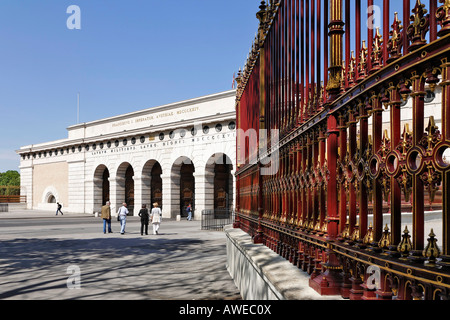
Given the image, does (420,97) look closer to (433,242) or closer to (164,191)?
(433,242)

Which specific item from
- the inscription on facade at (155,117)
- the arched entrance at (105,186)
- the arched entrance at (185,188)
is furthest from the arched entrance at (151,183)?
the arched entrance at (105,186)

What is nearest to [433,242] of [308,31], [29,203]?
[308,31]

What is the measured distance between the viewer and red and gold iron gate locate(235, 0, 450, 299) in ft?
6.20

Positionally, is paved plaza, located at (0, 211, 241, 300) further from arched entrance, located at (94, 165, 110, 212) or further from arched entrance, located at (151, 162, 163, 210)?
arched entrance, located at (94, 165, 110, 212)

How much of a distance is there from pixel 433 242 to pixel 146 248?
1350 cm

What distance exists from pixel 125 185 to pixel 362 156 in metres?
38.7

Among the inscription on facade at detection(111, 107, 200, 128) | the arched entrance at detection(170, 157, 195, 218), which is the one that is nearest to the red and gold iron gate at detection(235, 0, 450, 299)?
the inscription on facade at detection(111, 107, 200, 128)

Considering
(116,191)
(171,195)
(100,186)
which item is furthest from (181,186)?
(100,186)

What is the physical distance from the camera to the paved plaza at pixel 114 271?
7598mm

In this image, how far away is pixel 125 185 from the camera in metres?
39.9

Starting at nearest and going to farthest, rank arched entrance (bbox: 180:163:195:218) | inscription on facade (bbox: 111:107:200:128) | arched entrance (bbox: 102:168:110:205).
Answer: inscription on facade (bbox: 111:107:200:128)
arched entrance (bbox: 180:163:195:218)
arched entrance (bbox: 102:168:110:205)

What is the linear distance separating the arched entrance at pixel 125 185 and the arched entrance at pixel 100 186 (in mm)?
2606

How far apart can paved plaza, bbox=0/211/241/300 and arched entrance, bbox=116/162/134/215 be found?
2247 cm
